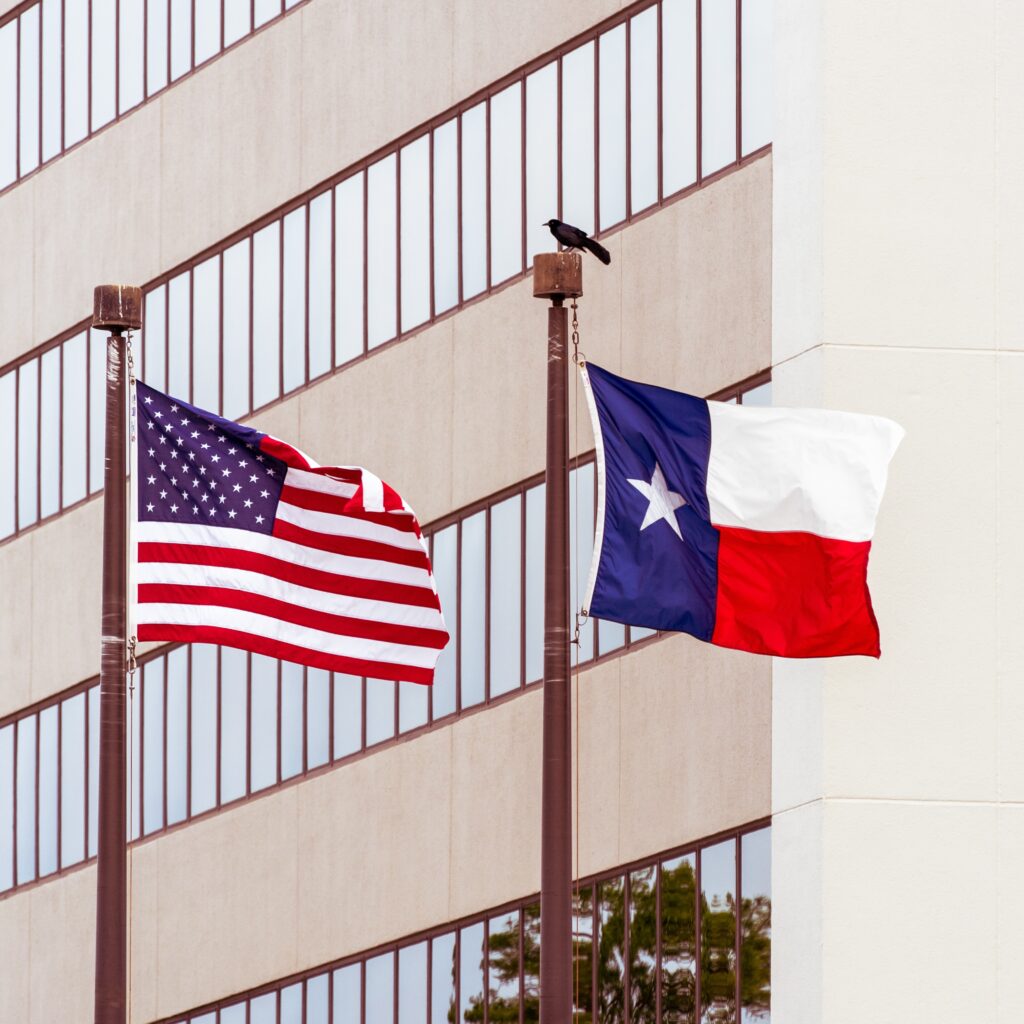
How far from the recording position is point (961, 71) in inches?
958

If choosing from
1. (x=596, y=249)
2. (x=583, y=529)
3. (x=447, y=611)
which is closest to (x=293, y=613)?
(x=596, y=249)

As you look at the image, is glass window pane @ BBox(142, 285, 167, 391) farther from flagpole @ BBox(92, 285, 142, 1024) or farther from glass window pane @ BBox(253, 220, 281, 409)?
flagpole @ BBox(92, 285, 142, 1024)

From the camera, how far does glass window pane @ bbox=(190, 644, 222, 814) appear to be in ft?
130

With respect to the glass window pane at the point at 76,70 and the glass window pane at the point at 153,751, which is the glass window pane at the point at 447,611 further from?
the glass window pane at the point at 76,70

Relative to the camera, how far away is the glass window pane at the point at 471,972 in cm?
3472

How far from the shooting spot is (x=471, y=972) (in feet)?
114

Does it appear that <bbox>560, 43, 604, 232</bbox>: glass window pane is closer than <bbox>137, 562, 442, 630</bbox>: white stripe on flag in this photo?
No

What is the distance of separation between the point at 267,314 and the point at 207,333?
1.47 metres

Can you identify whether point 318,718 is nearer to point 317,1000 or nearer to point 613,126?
point 317,1000

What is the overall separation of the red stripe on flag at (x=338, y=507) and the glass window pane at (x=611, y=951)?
410 inches

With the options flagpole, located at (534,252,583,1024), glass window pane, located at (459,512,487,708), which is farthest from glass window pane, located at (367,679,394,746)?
flagpole, located at (534,252,583,1024)

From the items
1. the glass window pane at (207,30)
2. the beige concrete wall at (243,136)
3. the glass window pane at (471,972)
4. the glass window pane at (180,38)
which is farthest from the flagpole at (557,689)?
the glass window pane at (180,38)

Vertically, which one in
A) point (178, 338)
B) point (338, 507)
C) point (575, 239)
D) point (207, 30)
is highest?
point (207, 30)

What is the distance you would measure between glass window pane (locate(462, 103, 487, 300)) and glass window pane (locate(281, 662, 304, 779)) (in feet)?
17.9
